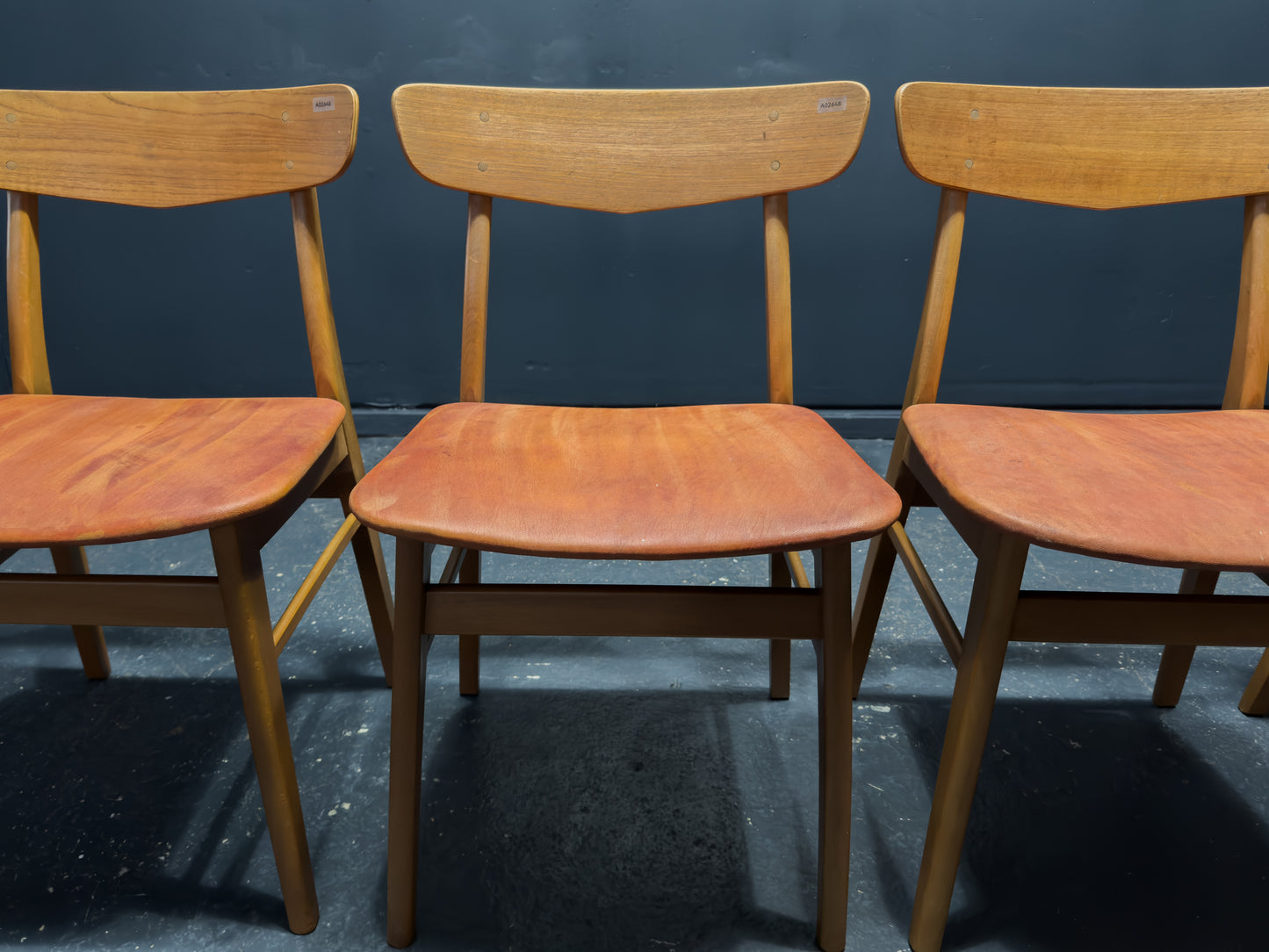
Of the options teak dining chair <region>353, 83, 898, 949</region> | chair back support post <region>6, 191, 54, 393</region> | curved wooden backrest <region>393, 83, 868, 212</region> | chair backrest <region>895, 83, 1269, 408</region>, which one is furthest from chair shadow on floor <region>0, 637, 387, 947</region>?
chair backrest <region>895, 83, 1269, 408</region>

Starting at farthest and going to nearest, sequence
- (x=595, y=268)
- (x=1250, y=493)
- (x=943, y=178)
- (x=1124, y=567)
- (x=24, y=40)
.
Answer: (x=595, y=268) < (x=24, y=40) < (x=1124, y=567) < (x=943, y=178) < (x=1250, y=493)

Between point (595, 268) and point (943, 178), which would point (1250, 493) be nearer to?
point (943, 178)

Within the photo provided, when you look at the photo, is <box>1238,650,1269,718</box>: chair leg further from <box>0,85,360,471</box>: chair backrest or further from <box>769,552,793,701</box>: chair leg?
<box>0,85,360,471</box>: chair backrest

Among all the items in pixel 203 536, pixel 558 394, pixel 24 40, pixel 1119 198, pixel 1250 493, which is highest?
pixel 24 40

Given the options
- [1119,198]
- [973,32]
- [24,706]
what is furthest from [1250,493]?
[24,706]

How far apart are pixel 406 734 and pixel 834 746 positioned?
0.40 metres

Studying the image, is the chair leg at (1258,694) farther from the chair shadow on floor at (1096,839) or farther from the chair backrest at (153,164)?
the chair backrest at (153,164)

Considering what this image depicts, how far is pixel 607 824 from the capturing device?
93 cm

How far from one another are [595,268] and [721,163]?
914mm

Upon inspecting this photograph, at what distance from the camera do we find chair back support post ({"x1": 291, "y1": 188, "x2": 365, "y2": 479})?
94 cm

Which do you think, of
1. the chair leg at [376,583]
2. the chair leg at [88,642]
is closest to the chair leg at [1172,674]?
the chair leg at [376,583]

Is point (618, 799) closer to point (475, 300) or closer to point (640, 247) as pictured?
point (475, 300)

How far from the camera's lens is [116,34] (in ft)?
5.49

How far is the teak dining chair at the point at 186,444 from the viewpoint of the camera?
0.65m
